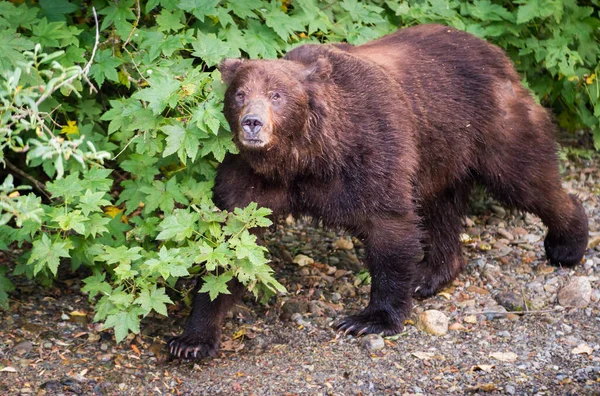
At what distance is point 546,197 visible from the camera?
7.44 m

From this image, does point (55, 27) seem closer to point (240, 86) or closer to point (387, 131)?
point (240, 86)

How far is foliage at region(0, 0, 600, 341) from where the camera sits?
5879 mm

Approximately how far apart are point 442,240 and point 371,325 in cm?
137

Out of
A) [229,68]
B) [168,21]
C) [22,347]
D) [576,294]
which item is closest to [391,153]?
[229,68]

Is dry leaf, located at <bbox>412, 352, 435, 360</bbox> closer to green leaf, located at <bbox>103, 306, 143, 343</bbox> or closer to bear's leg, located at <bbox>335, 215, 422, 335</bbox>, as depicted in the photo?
bear's leg, located at <bbox>335, 215, 422, 335</bbox>

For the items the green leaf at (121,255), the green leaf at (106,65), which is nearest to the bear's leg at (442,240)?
the green leaf at (121,255)

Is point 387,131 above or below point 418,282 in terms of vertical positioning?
above

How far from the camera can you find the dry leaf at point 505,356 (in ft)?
20.1

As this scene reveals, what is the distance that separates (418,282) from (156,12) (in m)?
3.10

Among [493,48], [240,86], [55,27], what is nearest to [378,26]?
[493,48]

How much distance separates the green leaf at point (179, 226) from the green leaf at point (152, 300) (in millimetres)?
377

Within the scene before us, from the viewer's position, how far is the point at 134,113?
20.3 feet

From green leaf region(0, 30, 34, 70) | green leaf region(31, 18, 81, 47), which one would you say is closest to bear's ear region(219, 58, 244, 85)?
green leaf region(31, 18, 81, 47)

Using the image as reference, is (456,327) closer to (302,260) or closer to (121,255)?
(302,260)
